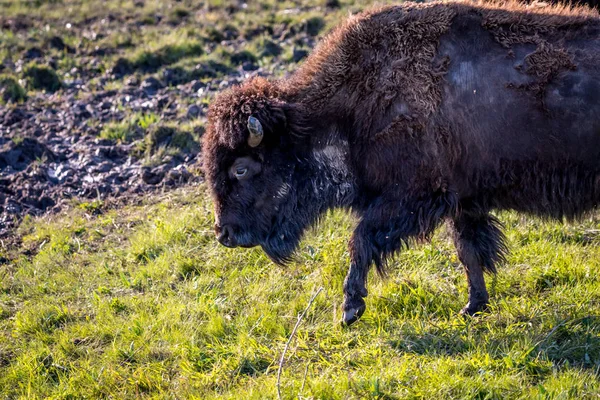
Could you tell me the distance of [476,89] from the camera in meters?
5.08

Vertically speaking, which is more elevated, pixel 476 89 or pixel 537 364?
pixel 476 89

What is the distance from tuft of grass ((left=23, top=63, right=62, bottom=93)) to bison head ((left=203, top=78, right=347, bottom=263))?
5.25m

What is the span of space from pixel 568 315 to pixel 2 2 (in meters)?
11.9

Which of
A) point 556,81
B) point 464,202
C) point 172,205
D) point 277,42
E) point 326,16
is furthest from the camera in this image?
point 326,16

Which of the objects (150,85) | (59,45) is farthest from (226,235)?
(59,45)

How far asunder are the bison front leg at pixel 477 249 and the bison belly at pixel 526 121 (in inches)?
13.5

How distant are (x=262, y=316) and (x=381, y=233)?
1.06m

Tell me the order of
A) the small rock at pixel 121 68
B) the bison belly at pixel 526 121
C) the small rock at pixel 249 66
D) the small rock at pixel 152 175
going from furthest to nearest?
1. the small rock at pixel 121 68
2. the small rock at pixel 249 66
3. the small rock at pixel 152 175
4. the bison belly at pixel 526 121

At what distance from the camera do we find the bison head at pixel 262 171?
17.7 ft

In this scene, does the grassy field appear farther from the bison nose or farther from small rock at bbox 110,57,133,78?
small rock at bbox 110,57,133,78

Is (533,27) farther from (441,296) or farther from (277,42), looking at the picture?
(277,42)

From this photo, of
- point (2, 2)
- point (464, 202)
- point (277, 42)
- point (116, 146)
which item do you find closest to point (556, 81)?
point (464, 202)

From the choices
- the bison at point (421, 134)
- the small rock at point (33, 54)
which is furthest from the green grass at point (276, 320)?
the small rock at point (33, 54)

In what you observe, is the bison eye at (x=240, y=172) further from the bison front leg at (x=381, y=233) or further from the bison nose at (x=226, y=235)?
the bison front leg at (x=381, y=233)
